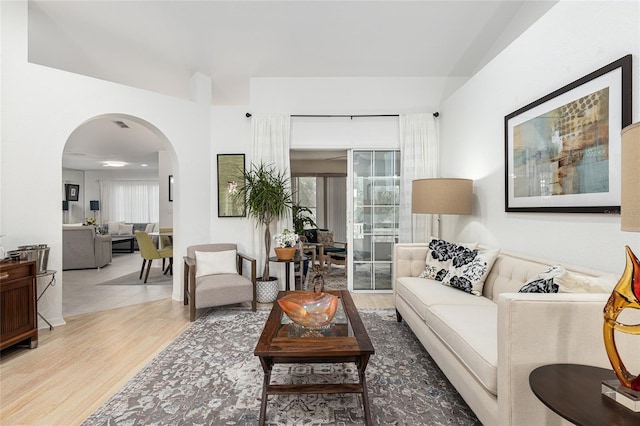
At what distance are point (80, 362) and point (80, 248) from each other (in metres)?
4.66

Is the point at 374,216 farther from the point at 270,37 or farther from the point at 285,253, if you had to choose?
the point at 270,37

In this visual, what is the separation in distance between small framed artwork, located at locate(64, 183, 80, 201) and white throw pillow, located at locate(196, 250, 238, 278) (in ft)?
29.7

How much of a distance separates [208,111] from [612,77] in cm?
431

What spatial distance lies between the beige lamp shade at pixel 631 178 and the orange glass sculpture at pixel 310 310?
5.23 ft

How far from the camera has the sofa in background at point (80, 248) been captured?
19.9 feet

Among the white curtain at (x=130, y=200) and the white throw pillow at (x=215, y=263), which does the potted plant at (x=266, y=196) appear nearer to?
the white throw pillow at (x=215, y=263)

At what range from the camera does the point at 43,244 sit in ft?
10.2

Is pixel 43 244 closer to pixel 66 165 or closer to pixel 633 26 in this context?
pixel 633 26

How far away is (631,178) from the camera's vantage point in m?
0.87

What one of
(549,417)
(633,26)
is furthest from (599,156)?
(549,417)

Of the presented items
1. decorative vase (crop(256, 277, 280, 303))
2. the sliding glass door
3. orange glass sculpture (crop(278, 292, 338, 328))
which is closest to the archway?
decorative vase (crop(256, 277, 280, 303))

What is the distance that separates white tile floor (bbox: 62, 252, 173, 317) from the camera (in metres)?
3.89

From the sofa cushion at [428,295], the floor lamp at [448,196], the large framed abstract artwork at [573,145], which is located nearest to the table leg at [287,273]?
the sofa cushion at [428,295]

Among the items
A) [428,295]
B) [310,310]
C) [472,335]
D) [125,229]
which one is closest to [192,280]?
[310,310]
